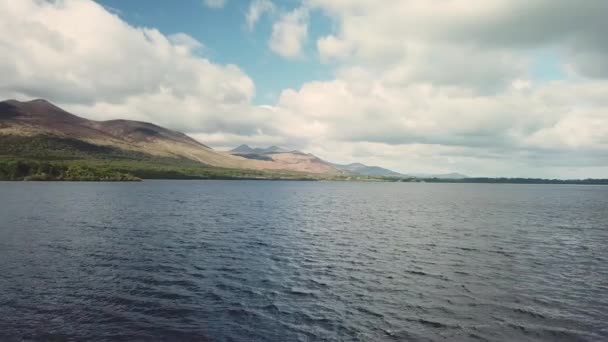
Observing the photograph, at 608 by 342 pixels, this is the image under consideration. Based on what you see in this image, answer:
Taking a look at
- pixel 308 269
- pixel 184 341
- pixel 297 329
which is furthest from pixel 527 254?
pixel 184 341

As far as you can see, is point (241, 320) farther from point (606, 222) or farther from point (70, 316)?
point (606, 222)

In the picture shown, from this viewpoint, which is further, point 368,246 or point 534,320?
point 368,246

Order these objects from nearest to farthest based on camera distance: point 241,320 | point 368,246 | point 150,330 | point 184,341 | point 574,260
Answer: point 184,341, point 150,330, point 241,320, point 574,260, point 368,246

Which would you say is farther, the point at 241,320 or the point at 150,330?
the point at 241,320

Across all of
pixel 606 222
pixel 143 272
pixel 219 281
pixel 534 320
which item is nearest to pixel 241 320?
pixel 219 281

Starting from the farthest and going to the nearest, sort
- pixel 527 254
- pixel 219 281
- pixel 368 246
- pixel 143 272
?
pixel 368 246, pixel 527 254, pixel 143 272, pixel 219 281

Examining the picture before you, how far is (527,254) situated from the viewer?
173 ft

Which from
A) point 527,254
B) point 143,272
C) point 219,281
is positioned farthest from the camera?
point 527,254

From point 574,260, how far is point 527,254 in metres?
5.40

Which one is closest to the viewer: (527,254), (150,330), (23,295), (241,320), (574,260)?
(150,330)

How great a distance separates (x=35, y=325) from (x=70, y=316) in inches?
88.9

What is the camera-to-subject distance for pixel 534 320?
93.8 feet

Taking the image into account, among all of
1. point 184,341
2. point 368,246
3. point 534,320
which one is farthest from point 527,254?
point 184,341

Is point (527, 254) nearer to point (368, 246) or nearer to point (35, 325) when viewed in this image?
point (368, 246)
